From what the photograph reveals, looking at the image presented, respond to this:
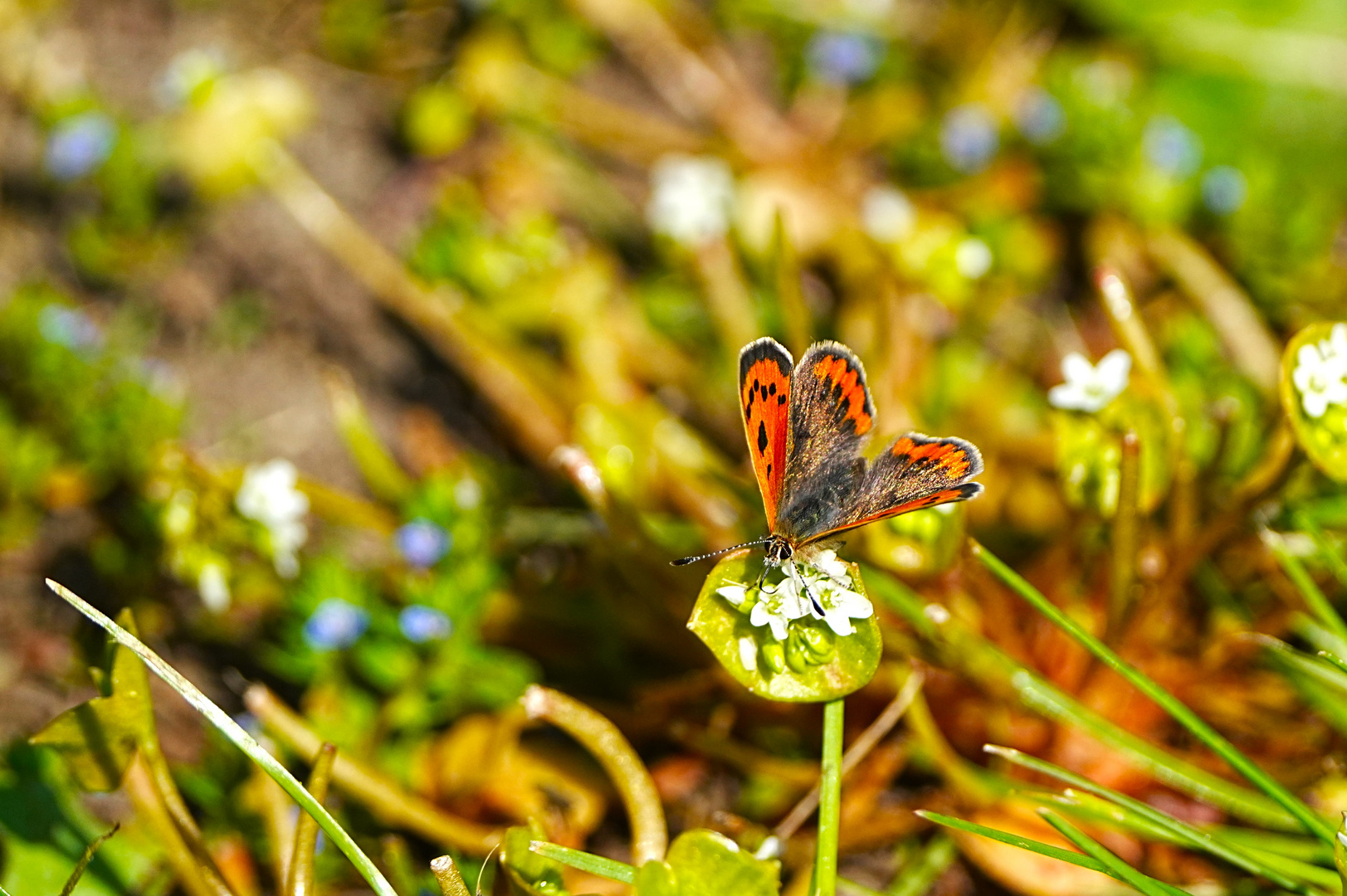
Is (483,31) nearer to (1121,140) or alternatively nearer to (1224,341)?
(1121,140)

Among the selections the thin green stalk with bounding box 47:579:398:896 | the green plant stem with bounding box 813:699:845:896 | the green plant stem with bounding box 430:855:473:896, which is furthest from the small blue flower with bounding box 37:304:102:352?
the green plant stem with bounding box 813:699:845:896

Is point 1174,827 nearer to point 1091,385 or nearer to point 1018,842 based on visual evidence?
point 1018,842

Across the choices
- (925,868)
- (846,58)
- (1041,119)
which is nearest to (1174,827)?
(925,868)

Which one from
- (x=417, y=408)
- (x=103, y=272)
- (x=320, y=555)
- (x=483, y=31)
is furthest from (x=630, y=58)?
(x=320, y=555)

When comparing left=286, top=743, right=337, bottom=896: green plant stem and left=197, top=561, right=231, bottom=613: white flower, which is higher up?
left=286, top=743, right=337, bottom=896: green plant stem

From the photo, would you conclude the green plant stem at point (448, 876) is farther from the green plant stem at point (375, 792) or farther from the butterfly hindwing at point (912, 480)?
the butterfly hindwing at point (912, 480)

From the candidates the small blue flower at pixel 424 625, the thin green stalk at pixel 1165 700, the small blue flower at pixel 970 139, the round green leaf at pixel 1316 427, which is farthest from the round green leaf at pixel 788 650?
the small blue flower at pixel 970 139

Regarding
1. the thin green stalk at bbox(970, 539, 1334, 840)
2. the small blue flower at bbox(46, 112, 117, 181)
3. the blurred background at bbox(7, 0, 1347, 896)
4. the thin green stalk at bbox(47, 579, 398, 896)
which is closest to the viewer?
the thin green stalk at bbox(47, 579, 398, 896)

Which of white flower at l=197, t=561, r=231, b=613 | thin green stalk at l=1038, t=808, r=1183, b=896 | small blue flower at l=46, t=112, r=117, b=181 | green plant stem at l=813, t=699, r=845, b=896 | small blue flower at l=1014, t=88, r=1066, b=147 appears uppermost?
small blue flower at l=1014, t=88, r=1066, b=147

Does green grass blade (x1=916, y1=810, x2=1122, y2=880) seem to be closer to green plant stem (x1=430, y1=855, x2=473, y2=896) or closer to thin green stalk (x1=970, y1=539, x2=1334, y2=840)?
thin green stalk (x1=970, y1=539, x2=1334, y2=840)
